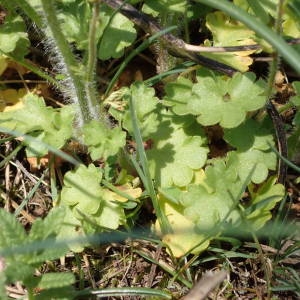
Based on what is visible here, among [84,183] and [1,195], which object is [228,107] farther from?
[1,195]

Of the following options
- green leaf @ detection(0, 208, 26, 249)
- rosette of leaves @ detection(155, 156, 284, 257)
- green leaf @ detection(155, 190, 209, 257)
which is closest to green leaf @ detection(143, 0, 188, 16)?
rosette of leaves @ detection(155, 156, 284, 257)

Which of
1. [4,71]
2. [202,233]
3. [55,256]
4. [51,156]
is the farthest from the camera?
[4,71]

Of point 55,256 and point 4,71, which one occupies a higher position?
point 4,71

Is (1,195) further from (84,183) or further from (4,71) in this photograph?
(4,71)

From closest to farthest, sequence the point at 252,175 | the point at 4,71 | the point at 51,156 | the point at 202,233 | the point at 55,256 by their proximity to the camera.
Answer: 1. the point at 55,256
2. the point at 202,233
3. the point at 252,175
4. the point at 51,156
5. the point at 4,71

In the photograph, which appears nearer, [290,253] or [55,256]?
[55,256]

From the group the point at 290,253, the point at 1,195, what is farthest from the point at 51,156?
the point at 290,253

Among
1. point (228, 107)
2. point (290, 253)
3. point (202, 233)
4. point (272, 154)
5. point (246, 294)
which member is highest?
point (228, 107)
